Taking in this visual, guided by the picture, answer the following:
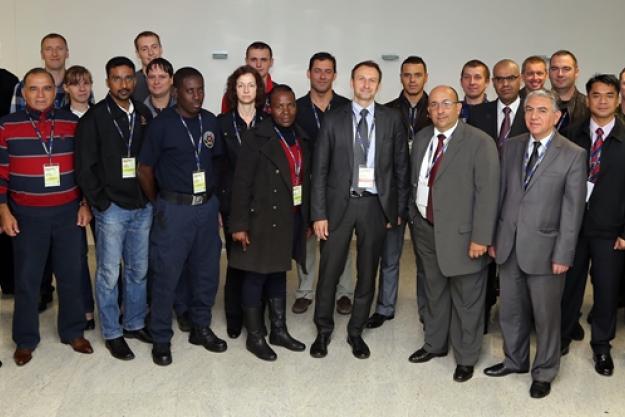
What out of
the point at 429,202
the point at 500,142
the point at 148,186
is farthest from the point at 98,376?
the point at 500,142

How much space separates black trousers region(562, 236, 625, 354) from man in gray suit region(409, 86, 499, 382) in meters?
0.59

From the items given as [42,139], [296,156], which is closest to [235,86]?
[296,156]

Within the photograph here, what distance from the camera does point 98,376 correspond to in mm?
3852

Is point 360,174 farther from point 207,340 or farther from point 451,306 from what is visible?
point 207,340

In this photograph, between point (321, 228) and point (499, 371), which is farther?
point (321, 228)

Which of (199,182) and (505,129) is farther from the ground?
(505,129)

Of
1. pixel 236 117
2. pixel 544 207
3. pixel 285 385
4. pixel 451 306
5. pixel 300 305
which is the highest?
pixel 236 117

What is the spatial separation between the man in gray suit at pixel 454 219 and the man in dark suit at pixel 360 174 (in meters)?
0.15

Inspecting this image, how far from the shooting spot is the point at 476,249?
371 centimetres

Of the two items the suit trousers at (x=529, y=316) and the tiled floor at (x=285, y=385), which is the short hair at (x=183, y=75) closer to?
the tiled floor at (x=285, y=385)

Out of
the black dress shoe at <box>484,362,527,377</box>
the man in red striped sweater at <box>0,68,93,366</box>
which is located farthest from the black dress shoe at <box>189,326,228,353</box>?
the black dress shoe at <box>484,362,527,377</box>

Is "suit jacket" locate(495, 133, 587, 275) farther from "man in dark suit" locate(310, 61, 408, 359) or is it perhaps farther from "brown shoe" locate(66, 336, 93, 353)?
"brown shoe" locate(66, 336, 93, 353)

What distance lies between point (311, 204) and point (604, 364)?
1.96 metres

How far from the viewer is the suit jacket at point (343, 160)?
3.98 meters
